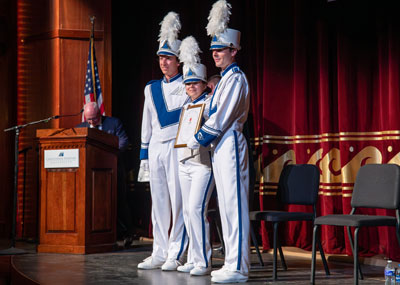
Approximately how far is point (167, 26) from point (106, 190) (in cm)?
181

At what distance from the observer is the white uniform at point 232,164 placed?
401cm

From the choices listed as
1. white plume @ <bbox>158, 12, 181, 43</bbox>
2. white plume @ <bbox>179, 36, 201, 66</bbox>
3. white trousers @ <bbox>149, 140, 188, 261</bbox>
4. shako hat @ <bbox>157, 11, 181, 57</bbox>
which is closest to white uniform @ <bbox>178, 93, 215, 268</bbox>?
white trousers @ <bbox>149, 140, 188, 261</bbox>

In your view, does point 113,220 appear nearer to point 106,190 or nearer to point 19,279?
point 106,190

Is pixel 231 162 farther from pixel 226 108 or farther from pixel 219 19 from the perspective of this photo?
pixel 219 19

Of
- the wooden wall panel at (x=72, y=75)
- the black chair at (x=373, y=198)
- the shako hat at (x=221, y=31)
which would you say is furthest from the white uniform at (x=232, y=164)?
the wooden wall panel at (x=72, y=75)

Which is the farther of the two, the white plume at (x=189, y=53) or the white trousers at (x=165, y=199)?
the white trousers at (x=165, y=199)

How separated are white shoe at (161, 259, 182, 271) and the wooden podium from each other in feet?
Answer: 4.26

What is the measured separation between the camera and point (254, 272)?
4.59 metres

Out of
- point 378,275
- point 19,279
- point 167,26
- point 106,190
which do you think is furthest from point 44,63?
point 378,275

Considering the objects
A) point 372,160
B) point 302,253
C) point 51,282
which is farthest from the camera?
point 302,253

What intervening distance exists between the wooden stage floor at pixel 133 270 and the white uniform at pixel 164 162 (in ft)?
1.07

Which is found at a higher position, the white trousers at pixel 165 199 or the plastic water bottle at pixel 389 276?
the white trousers at pixel 165 199

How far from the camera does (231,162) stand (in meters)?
4.05

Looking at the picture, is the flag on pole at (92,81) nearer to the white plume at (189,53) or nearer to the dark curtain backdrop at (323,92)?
the dark curtain backdrop at (323,92)
